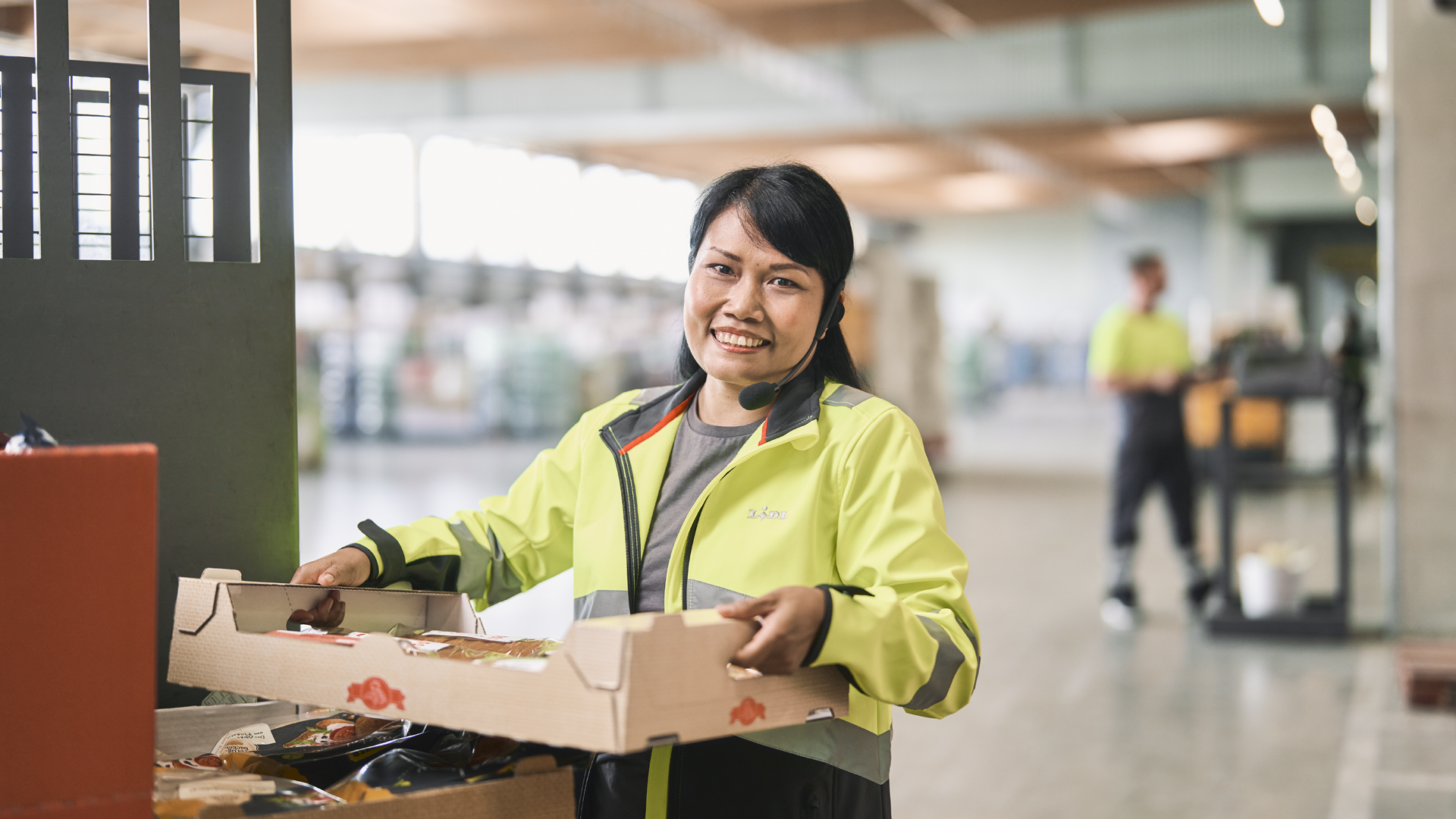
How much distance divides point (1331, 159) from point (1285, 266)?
13.8 ft

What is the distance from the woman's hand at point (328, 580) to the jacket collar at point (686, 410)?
0.37 metres

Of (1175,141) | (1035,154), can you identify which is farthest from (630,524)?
(1035,154)

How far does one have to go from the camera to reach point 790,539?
1.42 m

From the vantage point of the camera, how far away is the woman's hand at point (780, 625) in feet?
3.69

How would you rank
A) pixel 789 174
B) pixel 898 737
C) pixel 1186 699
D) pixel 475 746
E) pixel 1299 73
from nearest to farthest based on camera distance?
1. pixel 475 746
2. pixel 789 174
3. pixel 898 737
4. pixel 1186 699
5. pixel 1299 73

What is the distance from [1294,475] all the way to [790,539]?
16.2 feet

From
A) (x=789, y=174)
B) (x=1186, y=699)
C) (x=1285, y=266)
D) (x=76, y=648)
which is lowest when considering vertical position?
(x=1186, y=699)

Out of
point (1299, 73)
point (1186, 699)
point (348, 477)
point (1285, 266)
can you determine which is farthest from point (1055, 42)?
point (1285, 266)

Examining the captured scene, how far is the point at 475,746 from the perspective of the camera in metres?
1.33

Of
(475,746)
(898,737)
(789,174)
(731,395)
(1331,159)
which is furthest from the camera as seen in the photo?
(1331,159)

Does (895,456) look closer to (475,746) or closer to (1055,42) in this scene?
(475,746)

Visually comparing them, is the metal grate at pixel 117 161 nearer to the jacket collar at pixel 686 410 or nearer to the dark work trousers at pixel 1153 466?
the jacket collar at pixel 686 410

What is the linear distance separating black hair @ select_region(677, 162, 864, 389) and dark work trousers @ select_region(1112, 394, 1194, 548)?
16.9 feet

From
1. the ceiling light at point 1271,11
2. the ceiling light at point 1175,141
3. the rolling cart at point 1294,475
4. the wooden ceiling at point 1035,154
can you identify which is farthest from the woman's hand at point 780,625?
the ceiling light at point 1175,141
